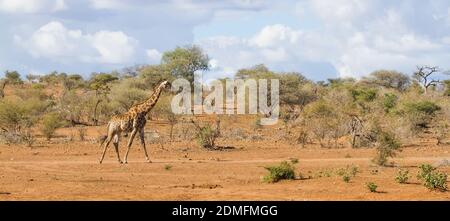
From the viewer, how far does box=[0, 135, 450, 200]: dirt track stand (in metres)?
13.9

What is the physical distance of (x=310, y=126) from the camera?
98.7 ft

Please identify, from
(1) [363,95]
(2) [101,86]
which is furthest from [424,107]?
(2) [101,86]

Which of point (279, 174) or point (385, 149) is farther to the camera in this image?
point (385, 149)

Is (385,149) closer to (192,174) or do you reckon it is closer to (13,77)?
(192,174)

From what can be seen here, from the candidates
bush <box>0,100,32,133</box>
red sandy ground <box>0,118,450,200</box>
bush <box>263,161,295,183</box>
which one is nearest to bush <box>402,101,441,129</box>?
red sandy ground <box>0,118,450,200</box>

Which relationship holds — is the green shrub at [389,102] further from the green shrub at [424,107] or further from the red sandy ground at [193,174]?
the red sandy ground at [193,174]

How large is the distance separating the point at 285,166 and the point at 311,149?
395 inches

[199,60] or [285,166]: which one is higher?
[199,60]

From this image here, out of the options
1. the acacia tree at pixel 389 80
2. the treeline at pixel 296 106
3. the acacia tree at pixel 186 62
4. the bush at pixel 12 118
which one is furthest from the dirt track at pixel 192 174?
the acacia tree at pixel 389 80

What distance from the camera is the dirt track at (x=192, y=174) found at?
1387 cm

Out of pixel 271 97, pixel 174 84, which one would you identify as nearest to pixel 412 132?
pixel 271 97

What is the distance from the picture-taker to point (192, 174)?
18.0m

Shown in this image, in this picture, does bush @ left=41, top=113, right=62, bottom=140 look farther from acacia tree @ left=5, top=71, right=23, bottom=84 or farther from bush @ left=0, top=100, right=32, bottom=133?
acacia tree @ left=5, top=71, right=23, bottom=84
